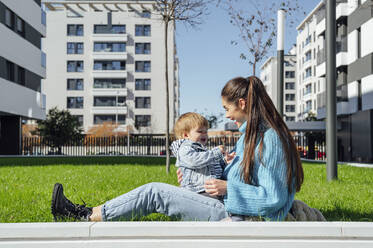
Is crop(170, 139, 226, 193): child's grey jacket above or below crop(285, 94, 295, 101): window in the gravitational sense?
below

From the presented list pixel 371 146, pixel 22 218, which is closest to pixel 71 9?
pixel 371 146

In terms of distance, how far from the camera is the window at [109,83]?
61312 millimetres

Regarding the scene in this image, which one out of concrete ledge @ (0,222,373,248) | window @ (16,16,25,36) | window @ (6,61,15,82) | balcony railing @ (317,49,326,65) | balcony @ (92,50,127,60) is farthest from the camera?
balcony @ (92,50,127,60)

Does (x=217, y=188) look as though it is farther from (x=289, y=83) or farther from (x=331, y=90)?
(x=289, y=83)

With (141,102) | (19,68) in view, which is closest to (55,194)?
(19,68)

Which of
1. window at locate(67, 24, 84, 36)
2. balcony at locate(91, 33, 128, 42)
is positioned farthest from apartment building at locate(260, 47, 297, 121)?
window at locate(67, 24, 84, 36)

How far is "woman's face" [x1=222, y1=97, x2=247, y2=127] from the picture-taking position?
3.24 metres

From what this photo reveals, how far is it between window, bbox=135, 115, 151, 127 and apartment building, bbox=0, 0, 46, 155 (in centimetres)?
2899

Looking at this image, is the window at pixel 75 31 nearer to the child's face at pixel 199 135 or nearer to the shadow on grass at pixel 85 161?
the shadow on grass at pixel 85 161

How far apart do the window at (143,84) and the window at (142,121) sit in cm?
425

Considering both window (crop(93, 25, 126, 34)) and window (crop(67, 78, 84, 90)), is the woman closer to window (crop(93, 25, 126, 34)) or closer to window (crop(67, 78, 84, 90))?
window (crop(67, 78, 84, 90))

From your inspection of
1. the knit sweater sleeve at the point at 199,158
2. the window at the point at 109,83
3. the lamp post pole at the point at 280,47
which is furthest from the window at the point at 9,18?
the window at the point at 109,83

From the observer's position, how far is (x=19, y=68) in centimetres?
2767

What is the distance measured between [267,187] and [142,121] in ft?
192
